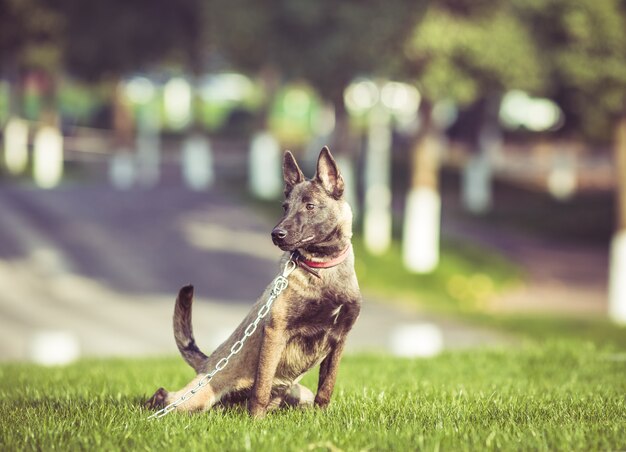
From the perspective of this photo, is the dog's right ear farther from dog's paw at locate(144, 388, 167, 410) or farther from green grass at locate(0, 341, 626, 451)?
dog's paw at locate(144, 388, 167, 410)

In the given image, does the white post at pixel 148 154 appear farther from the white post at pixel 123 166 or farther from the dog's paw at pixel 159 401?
the dog's paw at pixel 159 401

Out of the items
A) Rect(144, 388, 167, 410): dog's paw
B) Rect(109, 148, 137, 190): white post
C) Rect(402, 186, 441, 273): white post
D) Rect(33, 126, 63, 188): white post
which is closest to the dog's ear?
Rect(144, 388, 167, 410): dog's paw

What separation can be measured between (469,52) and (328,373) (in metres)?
15.9

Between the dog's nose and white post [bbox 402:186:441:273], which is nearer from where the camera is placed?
the dog's nose

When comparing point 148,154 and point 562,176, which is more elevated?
point 148,154

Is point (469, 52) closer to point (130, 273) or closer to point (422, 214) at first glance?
point (422, 214)

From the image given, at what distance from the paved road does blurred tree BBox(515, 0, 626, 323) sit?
4.10 m

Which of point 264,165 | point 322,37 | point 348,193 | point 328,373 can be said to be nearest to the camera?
point 328,373

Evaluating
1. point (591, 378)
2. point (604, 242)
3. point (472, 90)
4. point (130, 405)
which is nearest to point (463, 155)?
point (604, 242)

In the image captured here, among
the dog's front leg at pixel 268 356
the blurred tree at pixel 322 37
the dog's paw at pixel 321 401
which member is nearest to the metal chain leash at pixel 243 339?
the dog's front leg at pixel 268 356

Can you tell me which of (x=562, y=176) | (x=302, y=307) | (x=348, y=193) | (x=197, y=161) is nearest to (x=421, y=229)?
(x=348, y=193)

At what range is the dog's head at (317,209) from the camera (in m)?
5.98

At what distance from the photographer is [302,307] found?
19.9ft

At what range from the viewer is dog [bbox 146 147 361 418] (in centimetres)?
605
